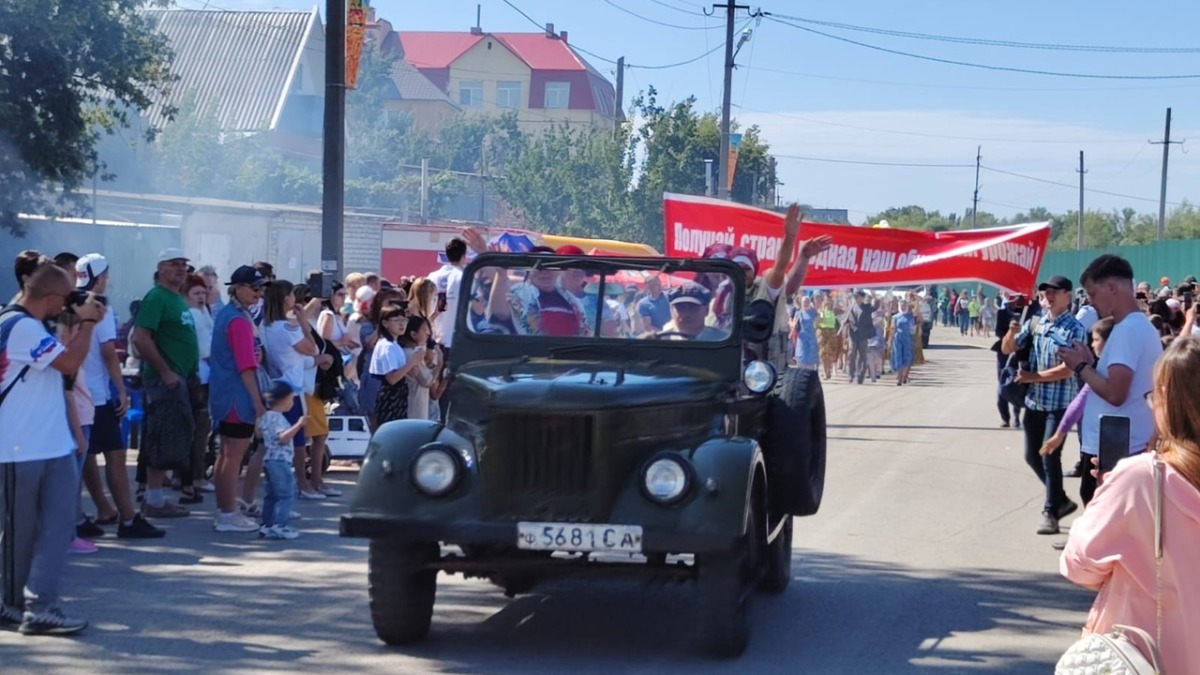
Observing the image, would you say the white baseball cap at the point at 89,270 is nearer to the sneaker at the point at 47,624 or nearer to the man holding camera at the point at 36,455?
the man holding camera at the point at 36,455

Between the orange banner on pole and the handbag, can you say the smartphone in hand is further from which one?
the orange banner on pole

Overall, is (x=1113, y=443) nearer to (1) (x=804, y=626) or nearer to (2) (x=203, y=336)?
(1) (x=804, y=626)

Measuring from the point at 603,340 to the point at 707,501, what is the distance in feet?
4.95

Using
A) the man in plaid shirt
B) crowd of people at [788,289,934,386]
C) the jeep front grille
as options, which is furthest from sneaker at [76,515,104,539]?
crowd of people at [788,289,934,386]

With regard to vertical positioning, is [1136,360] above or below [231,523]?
above

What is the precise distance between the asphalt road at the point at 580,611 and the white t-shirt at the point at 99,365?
988 mm

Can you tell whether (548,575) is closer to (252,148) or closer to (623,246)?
(623,246)

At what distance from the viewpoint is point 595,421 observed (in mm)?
7199

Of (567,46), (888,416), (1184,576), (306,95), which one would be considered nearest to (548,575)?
(1184,576)

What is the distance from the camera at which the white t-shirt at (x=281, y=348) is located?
11320 mm

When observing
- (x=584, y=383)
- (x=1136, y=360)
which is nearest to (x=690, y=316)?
(x=584, y=383)

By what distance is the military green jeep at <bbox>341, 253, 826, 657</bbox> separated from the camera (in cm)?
700

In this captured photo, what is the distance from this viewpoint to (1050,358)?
1096 centimetres

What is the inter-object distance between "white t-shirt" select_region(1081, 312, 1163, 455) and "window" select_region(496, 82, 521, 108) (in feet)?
303
